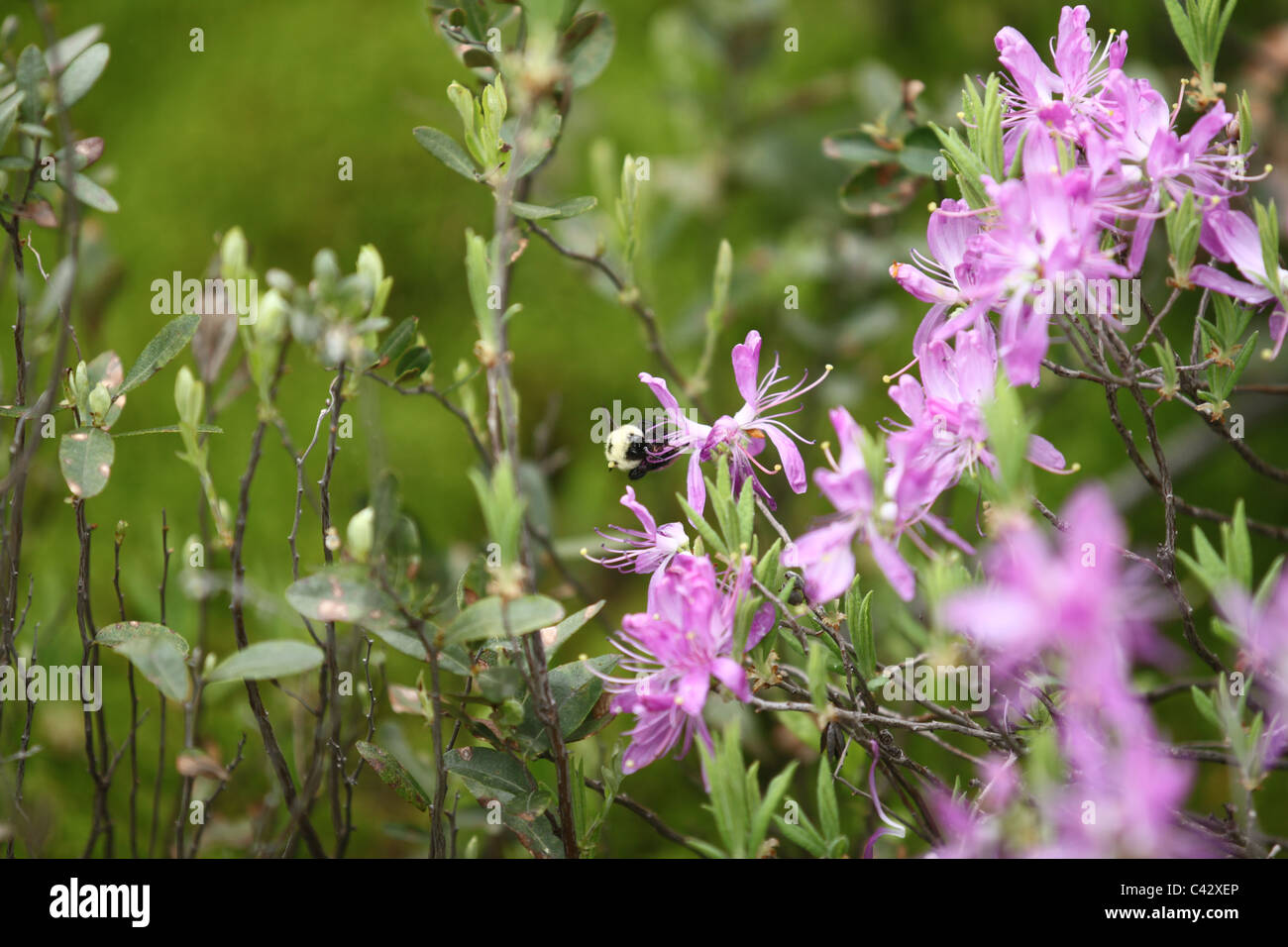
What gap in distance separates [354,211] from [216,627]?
729 mm

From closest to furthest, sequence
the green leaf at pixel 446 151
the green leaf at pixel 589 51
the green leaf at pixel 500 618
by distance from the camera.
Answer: the green leaf at pixel 500 618
the green leaf at pixel 446 151
the green leaf at pixel 589 51

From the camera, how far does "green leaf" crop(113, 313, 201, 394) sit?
2.52 feet

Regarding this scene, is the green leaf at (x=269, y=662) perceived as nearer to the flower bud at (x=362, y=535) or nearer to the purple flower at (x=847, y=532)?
the flower bud at (x=362, y=535)

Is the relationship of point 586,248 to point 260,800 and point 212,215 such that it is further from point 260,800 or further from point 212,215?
point 260,800

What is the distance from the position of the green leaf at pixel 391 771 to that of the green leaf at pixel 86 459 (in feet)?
0.86

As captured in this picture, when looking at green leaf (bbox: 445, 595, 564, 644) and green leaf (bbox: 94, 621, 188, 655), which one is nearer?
green leaf (bbox: 445, 595, 564, 644)

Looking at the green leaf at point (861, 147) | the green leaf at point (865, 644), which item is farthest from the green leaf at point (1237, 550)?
the green leaf at point (861, 147)

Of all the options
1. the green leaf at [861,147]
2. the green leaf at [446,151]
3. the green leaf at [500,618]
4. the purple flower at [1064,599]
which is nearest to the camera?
the purple flower at [1064,599]

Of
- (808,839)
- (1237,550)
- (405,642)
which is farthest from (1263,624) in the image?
(405,642)

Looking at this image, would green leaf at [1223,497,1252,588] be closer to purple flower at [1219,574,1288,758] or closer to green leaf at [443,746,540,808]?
purple flower at [1219,574,1288,758]

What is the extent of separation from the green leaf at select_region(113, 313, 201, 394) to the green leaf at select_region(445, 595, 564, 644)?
1.12ft

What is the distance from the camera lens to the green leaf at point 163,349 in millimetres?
767

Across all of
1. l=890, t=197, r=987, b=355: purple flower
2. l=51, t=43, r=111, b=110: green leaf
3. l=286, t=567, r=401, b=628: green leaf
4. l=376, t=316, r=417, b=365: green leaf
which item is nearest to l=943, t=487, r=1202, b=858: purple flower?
l=890, t=197, r=987, b=355: purple flower
